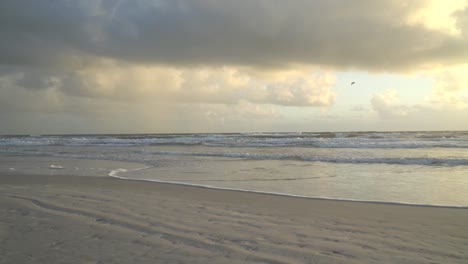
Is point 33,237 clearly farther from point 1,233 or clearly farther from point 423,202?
point 423,202

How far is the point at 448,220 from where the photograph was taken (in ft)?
18.6

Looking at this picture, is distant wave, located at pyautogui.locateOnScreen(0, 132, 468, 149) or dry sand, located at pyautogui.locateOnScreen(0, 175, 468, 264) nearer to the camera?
dry sand, located at pyautogui.locateOnScreen(0, 175, 468, 264)

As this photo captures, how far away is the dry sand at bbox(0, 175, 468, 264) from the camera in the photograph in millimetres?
3842

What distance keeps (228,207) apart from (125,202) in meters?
2.18

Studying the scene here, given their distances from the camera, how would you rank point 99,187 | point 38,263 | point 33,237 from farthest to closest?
point 99,187, point 33,237, point 38,263

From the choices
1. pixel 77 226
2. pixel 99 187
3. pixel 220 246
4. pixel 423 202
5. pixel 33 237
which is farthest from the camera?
pixel 99 187

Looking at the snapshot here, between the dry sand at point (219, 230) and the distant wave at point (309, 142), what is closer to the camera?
the dry sand at point (219, 230)

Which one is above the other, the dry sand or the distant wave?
the distant wave

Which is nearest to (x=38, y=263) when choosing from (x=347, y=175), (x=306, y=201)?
(x=306, y=201)

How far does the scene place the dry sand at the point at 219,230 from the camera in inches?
151

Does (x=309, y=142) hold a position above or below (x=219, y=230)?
above

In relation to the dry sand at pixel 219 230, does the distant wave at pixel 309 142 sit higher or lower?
higher

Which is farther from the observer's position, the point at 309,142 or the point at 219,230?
the point at 309,142

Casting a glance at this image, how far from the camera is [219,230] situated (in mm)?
4855
